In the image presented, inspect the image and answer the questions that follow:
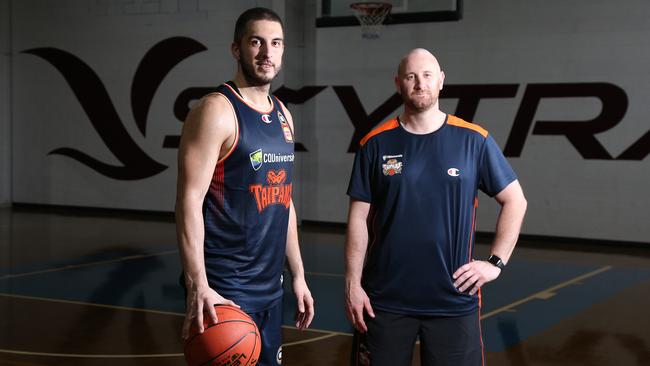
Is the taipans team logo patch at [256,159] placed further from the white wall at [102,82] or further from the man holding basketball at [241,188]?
the white wall at [102,82]

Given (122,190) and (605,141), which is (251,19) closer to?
(605,141)

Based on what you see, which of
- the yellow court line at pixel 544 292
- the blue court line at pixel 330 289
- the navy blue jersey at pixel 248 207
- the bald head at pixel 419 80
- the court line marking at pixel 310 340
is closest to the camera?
the navy blue jersey at pixel 248 207

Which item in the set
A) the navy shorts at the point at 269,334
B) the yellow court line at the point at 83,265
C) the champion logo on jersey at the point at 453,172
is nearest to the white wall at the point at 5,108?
the yellow court line at the point at 83,265

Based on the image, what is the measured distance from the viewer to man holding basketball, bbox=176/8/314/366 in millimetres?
2762

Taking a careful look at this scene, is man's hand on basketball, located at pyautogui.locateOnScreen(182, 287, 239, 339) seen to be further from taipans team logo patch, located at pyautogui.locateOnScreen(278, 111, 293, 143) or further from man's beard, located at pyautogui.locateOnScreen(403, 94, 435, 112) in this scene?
man's beard, located at pyautogui.locateOnScreen(403, 94, 435, 112)

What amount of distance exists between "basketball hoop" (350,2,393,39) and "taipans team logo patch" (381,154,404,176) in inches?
346

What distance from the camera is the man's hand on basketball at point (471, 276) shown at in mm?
3049

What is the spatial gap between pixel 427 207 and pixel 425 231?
0.28 feet

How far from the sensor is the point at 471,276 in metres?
3.05

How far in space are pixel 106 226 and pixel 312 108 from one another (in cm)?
341

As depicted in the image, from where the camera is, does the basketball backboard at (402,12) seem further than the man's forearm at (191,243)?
Yes

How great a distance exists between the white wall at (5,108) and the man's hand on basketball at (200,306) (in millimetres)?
13282

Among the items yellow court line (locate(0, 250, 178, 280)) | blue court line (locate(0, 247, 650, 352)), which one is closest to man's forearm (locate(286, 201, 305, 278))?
blue court line (locate(0, 247, 650, 352))

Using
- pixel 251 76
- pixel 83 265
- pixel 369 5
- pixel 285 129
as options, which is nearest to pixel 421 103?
pixel 285 129
